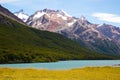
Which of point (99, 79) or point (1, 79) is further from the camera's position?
point (99, 79)

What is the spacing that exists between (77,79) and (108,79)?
533 cm

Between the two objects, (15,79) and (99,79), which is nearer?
(15,79)

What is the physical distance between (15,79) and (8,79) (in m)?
1.11

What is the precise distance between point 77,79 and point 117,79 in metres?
7.02

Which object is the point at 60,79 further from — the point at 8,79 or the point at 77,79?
the point at 8,79

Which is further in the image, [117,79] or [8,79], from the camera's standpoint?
[117,79]

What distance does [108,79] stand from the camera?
2071 inches

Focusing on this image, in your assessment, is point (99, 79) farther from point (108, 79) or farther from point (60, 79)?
point (60, 79)

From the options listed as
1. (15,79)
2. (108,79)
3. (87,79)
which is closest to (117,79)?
(108,79)

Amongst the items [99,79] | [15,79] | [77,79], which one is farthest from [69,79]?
[15,79]

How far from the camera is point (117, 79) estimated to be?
53125 millimetres

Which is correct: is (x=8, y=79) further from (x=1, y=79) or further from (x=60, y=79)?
(x=60, y=79)

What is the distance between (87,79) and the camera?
172 ft

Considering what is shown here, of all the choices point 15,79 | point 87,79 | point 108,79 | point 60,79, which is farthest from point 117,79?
point 15,79
